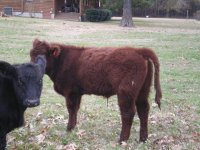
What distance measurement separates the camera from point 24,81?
6586 millimetres

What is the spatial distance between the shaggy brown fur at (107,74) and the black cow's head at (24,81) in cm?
136

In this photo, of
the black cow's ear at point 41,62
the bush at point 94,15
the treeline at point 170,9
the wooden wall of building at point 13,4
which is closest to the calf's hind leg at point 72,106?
the black cow's ear at point 41,62

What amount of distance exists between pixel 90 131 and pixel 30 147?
1405 mm

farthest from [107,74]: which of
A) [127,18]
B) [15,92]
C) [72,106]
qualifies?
[127,18]

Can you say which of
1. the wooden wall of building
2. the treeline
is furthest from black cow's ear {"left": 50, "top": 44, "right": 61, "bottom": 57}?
the treeline

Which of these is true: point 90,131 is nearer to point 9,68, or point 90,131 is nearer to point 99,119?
point 99,119

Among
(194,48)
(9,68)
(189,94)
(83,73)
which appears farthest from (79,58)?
(194,48)

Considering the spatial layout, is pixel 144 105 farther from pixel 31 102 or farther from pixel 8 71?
pixel 8 71

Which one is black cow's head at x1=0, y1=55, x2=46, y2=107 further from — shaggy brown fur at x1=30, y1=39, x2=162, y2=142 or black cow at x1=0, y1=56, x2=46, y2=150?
shaggy brown fur at x1=30, y1=39, x2=162, y2=142

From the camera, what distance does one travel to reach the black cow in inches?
256

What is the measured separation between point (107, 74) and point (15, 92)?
166 cm

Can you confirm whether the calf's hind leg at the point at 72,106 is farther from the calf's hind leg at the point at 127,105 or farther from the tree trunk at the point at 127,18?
the tree trunk at the point at 127,18

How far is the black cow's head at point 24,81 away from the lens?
6492mm

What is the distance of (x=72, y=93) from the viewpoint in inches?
323
